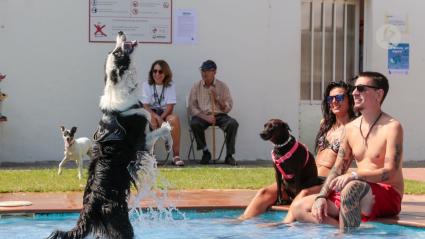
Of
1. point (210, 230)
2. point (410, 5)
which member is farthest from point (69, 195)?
point (410, 5)

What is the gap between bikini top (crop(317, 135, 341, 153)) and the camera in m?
7.00

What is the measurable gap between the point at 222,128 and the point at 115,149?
7.42 meters

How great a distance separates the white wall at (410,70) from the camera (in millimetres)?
13102

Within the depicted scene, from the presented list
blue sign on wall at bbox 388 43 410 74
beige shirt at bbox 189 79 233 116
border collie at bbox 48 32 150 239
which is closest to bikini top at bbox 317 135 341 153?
border collie at bbox 48 32 150 239

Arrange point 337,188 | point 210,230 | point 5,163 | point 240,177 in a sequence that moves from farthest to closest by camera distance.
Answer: point 5,163 < point 240,177 < point 210,230 < point 337,188

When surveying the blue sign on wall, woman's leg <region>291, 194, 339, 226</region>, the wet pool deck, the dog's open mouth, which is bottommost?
the wet pool deck

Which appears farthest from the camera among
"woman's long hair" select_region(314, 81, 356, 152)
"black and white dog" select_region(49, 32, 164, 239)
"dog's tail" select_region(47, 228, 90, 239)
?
"woman's long hair" select_region(314, 81, 356, 152)

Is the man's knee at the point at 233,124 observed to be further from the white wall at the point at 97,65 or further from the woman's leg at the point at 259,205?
the woman's leg at the point at 259,205

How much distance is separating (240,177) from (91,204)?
5083mm

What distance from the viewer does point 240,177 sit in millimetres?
9633

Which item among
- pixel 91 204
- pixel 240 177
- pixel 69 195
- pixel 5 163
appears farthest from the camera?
pixel 5 163

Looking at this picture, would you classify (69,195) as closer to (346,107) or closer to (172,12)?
(346,107)

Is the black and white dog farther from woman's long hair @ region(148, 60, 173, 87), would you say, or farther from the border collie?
woman's long hair @ region(148, 60, 173, 87)

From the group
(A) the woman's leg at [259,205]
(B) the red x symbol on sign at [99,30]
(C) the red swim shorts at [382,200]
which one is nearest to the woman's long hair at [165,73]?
(B) the red x symbol on sign at [99,30]
